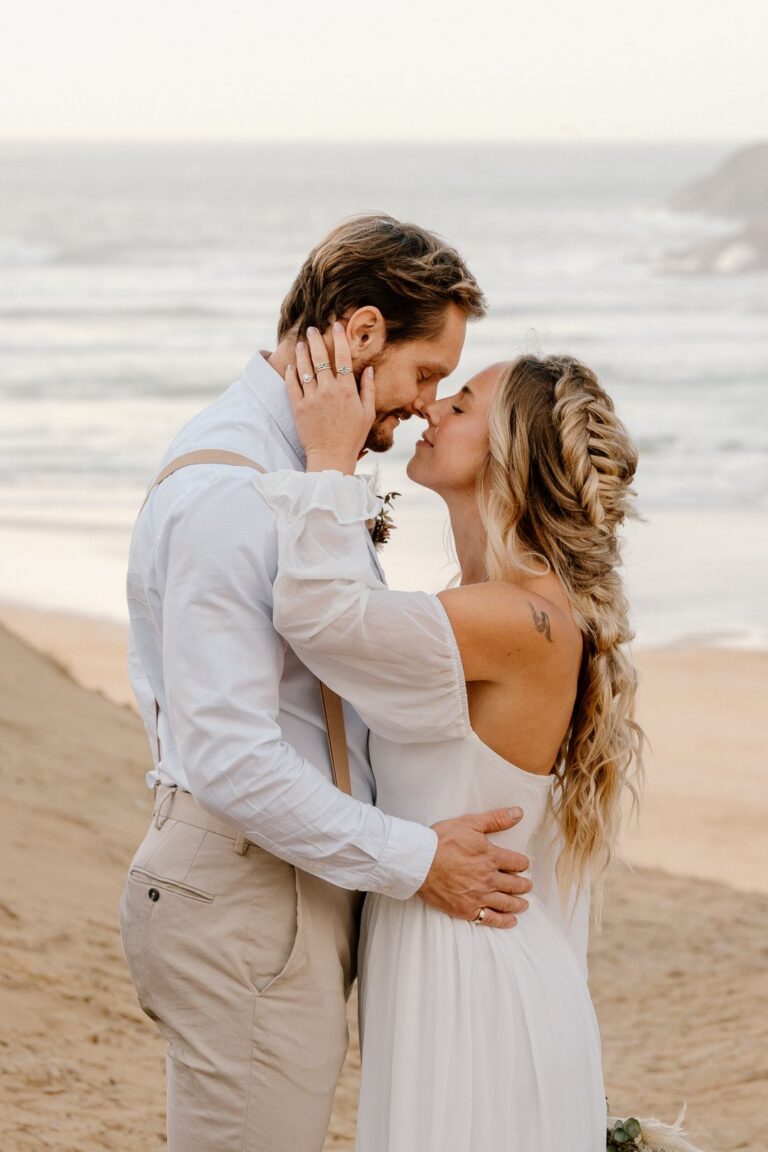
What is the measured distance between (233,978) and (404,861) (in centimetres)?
40

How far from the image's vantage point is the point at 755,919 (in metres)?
7.43

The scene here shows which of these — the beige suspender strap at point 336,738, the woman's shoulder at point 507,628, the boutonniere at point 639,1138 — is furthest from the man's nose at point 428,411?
the boutonniere at point 639,1138

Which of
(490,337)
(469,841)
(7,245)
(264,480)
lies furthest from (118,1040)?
(7,245)

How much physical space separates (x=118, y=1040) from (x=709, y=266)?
148 ft

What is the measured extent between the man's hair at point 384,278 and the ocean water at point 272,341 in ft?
1.39

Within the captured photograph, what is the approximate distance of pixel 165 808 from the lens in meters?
2.79

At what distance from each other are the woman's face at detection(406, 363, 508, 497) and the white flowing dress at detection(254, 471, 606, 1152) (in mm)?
280

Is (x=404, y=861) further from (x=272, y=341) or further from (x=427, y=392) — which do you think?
(x=272, y=341)

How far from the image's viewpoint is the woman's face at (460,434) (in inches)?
117

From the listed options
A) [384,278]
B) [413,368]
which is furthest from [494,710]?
[384,278]

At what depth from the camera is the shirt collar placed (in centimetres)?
281

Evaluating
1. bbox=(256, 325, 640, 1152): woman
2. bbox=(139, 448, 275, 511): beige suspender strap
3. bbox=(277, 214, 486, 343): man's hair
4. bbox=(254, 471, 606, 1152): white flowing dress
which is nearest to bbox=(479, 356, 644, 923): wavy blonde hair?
bbox=(256, 325, 640, 1152): woman

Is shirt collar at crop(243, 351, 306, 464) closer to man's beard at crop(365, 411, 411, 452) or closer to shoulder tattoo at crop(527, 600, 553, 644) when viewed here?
man's beard at crop(365, 411, 411, 452)

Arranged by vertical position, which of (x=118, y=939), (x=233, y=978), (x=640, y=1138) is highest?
(x=233, y=978)
